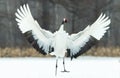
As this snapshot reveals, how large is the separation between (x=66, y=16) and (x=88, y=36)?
799 cm

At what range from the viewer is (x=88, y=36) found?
9.52 metres

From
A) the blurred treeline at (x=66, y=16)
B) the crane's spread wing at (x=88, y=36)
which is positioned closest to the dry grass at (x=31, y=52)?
the blurred treeline at (x=66, y=16)

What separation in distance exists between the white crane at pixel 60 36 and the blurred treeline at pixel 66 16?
7557 mm

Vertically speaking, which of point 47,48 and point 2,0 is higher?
point 2,0

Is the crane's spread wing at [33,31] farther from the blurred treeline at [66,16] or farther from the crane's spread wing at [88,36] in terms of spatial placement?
the blurred treeline at [66,16]

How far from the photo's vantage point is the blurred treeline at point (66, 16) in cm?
1739

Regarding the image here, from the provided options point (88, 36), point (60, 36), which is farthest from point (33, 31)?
point (88, 36)
